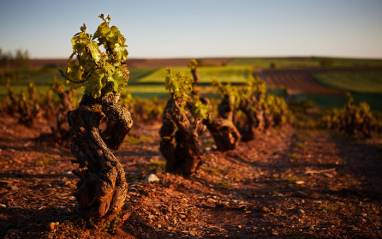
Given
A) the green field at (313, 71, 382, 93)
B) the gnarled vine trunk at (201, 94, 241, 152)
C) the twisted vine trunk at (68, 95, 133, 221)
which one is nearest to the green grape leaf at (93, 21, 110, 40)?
the twisted vine trunk at (68, 95, 133, 221)

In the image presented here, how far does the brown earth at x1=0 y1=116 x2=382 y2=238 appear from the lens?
20.3 feet

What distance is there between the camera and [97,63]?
17.9ft

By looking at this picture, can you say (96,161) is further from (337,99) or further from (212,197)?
Answer: (337,99)

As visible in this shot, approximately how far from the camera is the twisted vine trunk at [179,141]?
31.4ft

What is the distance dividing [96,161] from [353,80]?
300 ft

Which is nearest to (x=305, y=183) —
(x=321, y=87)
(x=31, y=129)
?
(x=31, y=129)

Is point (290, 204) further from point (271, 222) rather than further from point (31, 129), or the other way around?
point (31, 129)

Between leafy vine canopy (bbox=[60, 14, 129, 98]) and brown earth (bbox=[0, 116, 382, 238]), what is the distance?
2714mm

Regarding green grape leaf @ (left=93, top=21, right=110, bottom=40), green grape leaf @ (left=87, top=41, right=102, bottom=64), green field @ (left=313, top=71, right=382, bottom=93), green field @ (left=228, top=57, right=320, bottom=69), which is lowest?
green grape leaf @ (left=87, top=41, right=102, bottom=64)

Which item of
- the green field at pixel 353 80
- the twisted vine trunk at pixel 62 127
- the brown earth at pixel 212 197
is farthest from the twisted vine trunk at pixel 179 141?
the green field at pixel 353 80

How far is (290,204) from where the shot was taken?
8.66 metres

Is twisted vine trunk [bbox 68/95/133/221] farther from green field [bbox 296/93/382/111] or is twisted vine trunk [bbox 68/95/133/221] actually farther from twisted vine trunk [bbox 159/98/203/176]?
green field [bbox 296/93/382/111]

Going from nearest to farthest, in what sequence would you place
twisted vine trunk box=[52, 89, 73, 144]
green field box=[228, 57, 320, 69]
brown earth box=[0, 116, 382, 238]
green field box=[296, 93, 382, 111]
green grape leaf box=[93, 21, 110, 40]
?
green grape leaf box=[93, 21, 110, 40]
brown earth box=[0, 116, 382, 238]
twisted vine trunk box=[52, 89, 73, 144]
green field box=[296, 93, 382, 111]
green field box=[228, 57, 320, 69]

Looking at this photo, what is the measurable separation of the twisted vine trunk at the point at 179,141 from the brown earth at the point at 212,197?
1.85 ft
